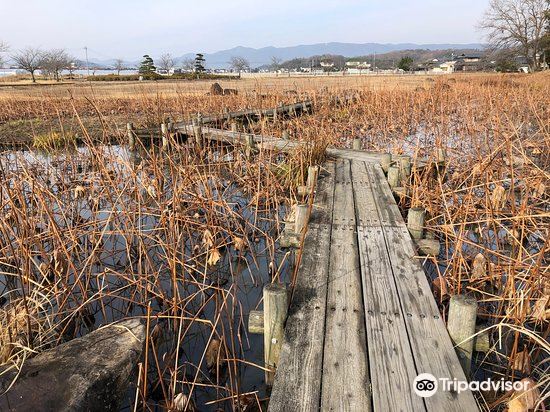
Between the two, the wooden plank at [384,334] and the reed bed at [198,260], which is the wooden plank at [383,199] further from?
the wooden plank at [384,334]

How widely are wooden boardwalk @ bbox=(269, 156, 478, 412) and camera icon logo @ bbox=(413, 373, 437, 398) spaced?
3 centimetres

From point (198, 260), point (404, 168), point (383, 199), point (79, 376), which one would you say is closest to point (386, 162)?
point (404, 168)

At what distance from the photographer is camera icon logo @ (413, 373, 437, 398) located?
6.75ft

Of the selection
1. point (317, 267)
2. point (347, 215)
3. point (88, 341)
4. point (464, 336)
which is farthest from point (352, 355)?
point (347, 215)

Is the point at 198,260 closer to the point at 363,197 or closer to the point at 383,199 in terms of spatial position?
the point at 363,197

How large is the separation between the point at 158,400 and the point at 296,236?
1.96 metres

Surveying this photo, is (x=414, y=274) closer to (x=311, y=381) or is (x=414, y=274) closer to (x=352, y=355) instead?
(x=352, y=355)

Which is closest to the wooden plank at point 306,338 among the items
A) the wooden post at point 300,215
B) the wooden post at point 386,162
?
the wooden post at point 300,215

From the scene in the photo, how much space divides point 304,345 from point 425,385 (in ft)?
2.34

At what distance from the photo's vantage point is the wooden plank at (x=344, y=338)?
2051mm

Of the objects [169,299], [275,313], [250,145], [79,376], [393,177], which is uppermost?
[250,145]

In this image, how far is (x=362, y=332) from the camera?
252 centimetres

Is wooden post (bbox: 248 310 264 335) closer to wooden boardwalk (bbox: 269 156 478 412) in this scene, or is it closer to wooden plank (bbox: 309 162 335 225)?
wooden boardwalk (bbox: 269 156 478 412)

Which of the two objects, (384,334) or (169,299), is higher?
(384,334)
